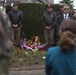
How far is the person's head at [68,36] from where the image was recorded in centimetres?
361

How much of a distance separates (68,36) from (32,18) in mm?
12579

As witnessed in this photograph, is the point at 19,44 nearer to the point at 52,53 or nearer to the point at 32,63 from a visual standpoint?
the point at 32,63

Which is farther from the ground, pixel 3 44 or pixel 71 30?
pixel 3 44

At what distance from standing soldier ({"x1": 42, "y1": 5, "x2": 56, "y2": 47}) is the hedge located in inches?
62.5

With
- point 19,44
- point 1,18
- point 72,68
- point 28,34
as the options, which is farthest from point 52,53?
point 28,34

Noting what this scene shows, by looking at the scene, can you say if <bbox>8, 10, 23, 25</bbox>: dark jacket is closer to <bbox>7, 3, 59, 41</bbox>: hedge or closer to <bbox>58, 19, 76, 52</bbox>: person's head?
<bbox>7, 3, 59, 41</bbox>: hedge

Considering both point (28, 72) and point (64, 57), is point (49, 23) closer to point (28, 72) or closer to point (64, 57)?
point (28, 72)

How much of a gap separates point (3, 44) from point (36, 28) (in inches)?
536

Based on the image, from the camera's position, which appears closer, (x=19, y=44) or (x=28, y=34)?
(x=19, y=44)

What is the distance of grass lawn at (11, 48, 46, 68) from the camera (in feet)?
35.3

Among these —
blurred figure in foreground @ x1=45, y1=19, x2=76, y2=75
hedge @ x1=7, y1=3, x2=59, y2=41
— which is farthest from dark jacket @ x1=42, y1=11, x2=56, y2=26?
blurred figure in foreground @ x1=45, y1=19, x2=76, y2=75

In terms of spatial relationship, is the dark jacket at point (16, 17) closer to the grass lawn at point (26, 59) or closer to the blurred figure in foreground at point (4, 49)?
the grass lawn at point (26, 59)

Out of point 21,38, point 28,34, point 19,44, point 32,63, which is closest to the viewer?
point 32,63

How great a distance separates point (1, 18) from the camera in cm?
287
